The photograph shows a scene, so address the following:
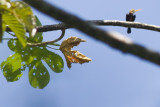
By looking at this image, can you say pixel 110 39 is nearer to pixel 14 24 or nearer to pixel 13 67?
pixel 14 24

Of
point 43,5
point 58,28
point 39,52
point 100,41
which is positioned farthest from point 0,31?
point 39,52

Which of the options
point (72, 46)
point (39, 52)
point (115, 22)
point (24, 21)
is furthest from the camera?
point (39, 52)

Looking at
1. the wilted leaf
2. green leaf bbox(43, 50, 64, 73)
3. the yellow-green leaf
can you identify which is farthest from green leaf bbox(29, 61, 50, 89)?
the yellow-green leaf

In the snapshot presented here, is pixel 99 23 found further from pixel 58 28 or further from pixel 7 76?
pixel 7 76

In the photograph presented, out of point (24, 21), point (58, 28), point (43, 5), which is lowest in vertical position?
point (58, 28)

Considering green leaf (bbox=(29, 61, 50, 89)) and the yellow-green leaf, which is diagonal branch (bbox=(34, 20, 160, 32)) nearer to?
the yellow-green leaf

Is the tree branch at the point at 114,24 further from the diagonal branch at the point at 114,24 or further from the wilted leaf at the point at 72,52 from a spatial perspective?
the wilted leaf at the point at 72,52

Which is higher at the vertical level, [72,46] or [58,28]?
[58,28]

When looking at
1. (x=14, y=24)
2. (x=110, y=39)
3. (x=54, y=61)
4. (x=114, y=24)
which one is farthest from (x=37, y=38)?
(x=110, y=39)
